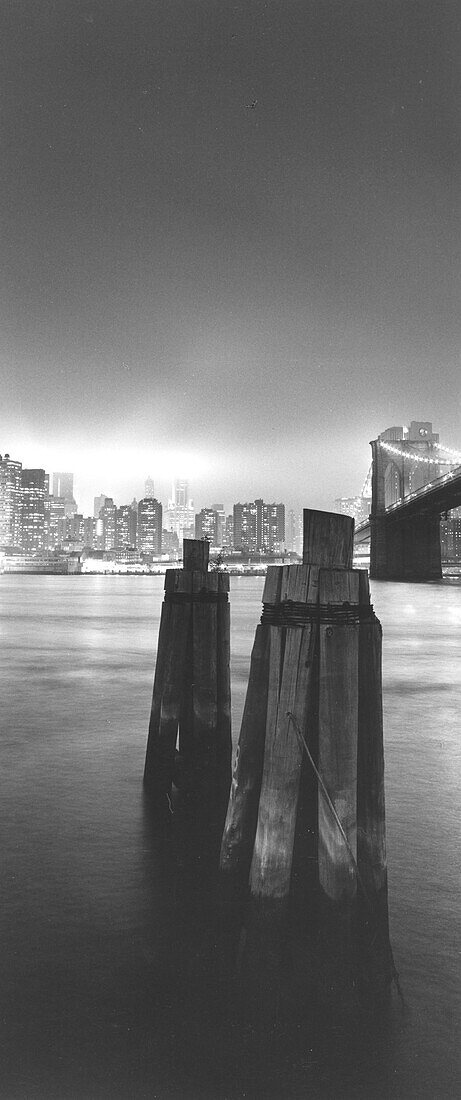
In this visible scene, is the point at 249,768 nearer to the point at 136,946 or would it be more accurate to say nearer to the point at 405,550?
the point at 136,946

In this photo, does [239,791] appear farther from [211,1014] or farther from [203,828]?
[203,828]

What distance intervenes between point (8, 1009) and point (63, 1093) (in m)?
0.73

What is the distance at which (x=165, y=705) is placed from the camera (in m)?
8.09

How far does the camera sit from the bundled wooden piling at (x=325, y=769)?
407 centimetres

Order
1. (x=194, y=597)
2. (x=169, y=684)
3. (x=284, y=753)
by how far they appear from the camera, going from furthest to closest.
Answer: (x=194, y=597) → (x=169, y=684) → (x=284, y=753)

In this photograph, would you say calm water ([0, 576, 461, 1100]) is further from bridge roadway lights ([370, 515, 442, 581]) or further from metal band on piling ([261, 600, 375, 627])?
bridge roadway lights ([370, 515, 442, 581])

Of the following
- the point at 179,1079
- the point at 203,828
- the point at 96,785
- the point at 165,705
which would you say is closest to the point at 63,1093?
the point at 179,1079

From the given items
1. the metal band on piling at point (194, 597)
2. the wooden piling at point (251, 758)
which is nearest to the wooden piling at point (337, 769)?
the wooden piling at point (251, 758)

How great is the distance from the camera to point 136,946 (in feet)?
16.1

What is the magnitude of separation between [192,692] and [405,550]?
97.9 metres

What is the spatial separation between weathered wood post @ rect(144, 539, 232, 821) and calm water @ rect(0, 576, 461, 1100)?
1.91 feet

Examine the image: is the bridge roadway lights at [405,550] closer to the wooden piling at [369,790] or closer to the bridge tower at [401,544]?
the bridge tower at [401,544]

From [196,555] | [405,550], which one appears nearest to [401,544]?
[405,550]

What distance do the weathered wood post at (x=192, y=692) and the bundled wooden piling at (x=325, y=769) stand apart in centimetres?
390
